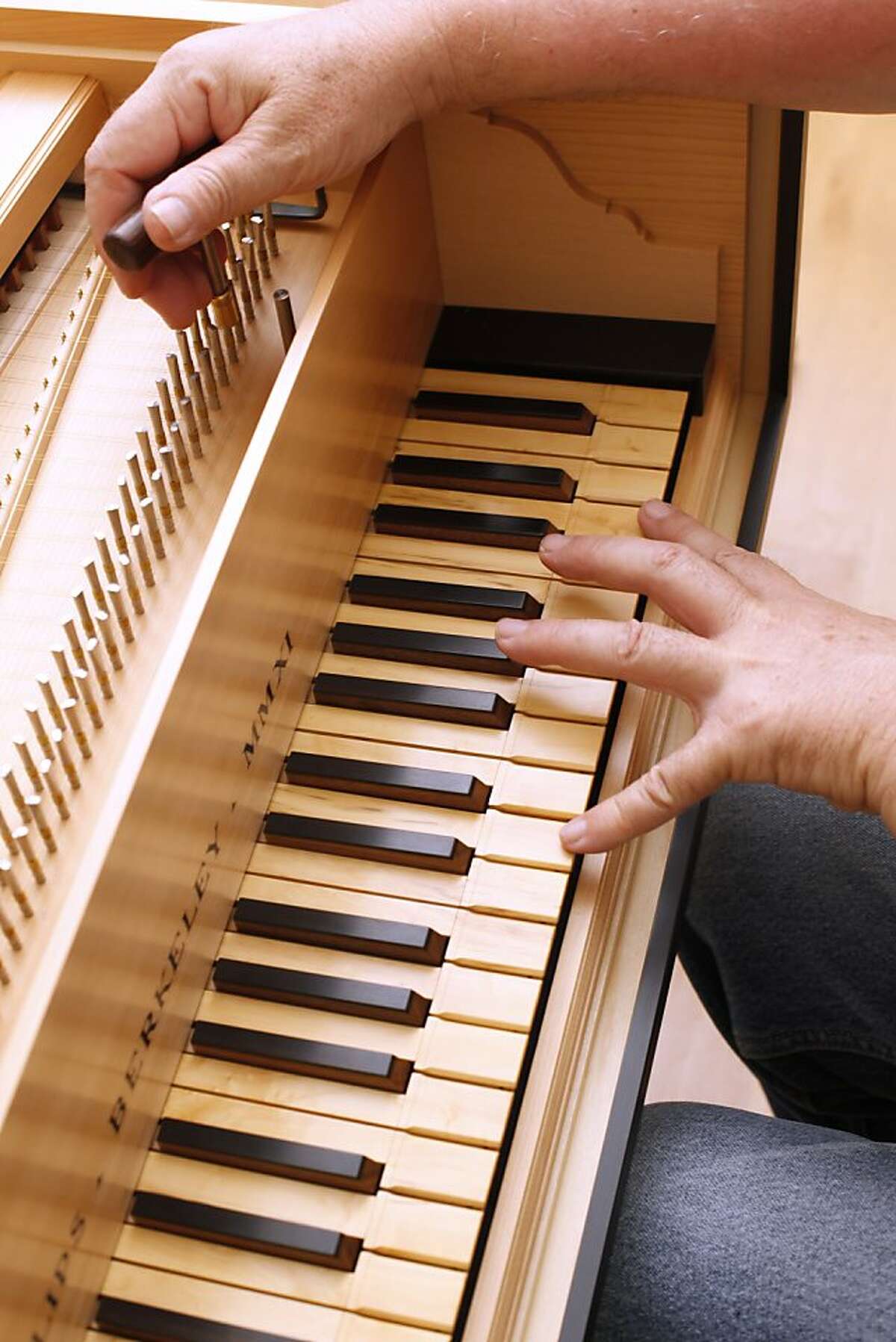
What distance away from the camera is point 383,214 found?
1359 mm

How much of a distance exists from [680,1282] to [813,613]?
0.50 meters

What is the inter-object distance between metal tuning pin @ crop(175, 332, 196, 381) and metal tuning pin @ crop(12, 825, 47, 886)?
0.44 m

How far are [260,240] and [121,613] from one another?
380mm

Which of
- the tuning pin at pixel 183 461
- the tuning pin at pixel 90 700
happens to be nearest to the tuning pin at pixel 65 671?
the tuning pin at pixel 90 700

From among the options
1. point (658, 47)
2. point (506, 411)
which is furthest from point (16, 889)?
point (658, 47)

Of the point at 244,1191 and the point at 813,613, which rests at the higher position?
the point at 813,613

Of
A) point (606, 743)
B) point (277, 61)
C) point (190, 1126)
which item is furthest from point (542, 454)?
point (190, 1126)

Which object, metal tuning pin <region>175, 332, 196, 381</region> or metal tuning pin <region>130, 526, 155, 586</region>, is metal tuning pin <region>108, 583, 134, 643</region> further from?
metal tuning pin <region>175, 332, 196, 381</region>

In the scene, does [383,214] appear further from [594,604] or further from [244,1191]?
[244,1191]

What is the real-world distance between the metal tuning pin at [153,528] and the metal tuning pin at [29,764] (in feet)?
0.66

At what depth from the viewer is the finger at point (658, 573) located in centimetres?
124

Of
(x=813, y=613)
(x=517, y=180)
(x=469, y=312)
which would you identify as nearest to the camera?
(x=813, y=613)

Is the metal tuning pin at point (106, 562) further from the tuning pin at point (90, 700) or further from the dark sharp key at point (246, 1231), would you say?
the dark sharp key at point (246, 1231)

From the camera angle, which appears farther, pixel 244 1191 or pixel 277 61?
pixel 277 61
